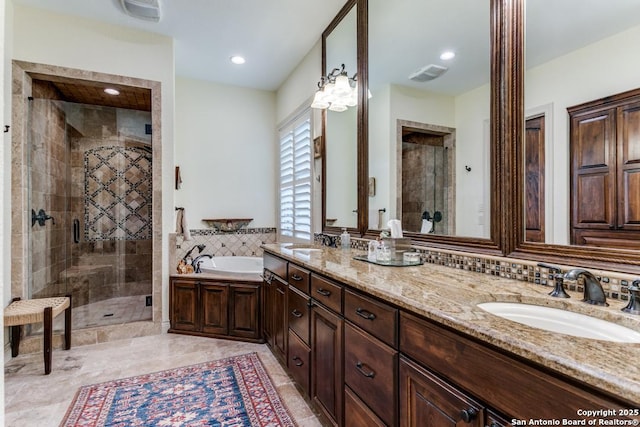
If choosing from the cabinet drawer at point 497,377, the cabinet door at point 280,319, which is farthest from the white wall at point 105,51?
the cabinet drawer at point 497,377

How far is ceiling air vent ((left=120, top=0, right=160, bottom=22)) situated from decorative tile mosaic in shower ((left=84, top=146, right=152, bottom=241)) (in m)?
1.35

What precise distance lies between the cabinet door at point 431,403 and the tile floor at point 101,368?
3.30 ft

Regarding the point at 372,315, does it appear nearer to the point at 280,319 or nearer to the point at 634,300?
the point at 634,300

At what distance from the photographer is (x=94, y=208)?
12.3ft

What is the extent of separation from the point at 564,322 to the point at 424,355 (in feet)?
1.52

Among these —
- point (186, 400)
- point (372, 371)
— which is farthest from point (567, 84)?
point (186, 400)

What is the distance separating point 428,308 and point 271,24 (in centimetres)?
306

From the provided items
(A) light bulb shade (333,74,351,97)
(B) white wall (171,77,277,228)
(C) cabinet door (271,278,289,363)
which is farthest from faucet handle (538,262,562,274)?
(B) white wall (171,77,277,228)

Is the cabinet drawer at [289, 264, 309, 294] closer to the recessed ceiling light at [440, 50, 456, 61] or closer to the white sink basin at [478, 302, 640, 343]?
the white sink basin at [478, 302, 640, 343]

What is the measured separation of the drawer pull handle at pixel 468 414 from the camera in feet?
2.92

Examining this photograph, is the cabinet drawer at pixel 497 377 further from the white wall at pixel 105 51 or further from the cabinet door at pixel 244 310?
the white wall at pixel 105 51

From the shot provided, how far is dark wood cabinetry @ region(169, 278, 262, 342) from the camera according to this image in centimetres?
312

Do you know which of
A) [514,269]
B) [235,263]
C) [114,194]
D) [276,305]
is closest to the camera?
[514,269]

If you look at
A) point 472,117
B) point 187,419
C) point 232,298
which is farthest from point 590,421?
point 232,298
